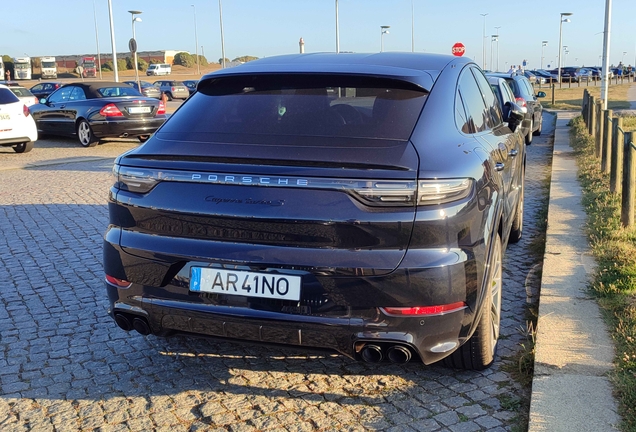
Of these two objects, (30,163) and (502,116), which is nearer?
(502,116)

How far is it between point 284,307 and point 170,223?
2.19 feet

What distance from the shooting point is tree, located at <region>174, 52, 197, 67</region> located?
357 ft

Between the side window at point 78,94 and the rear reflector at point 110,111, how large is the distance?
108cm

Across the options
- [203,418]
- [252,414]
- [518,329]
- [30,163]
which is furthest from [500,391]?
[30,163]

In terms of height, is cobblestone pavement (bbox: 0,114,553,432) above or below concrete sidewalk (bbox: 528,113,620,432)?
below

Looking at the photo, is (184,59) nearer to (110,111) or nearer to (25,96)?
(25,96)

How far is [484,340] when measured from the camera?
11.6 feet

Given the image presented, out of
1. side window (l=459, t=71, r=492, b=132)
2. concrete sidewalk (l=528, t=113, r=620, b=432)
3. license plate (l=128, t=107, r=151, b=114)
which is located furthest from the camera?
license plate (l=128, t=107, r=151, b=114)

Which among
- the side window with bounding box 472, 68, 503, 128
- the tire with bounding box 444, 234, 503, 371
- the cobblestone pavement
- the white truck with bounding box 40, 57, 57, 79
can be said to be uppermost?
the white truck with bounding box 40, 57, 57, 79

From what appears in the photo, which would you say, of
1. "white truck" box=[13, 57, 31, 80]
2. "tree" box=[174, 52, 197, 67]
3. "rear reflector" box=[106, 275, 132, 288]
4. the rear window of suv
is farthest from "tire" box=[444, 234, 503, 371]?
"tree" box=[174, 52, 197, 67]

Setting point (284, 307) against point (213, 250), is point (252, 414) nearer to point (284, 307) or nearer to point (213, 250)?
point (284, 307)

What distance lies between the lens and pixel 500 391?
3482 millimetres

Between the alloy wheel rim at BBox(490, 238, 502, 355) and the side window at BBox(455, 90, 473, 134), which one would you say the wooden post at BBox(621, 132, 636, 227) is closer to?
the alloy wheel rim at BBox(490, 238, 502, 355)

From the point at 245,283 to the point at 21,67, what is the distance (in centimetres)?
7868
